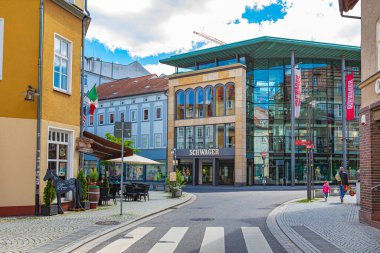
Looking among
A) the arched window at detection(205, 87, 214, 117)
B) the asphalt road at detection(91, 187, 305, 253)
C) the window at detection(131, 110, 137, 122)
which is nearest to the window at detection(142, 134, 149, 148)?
the window at detection(131, 110, 137, 122)

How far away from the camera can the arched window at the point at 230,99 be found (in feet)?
147

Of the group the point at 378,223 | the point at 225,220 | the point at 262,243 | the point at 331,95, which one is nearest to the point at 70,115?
the point at 225,220

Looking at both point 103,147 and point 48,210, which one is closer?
point 48,210

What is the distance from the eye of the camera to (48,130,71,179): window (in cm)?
1628

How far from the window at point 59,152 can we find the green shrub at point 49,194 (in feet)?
3.79

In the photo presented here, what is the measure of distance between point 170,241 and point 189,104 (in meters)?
38.4

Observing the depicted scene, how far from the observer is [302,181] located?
151 ft

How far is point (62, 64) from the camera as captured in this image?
56.3 feet

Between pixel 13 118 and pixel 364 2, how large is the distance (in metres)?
11.7

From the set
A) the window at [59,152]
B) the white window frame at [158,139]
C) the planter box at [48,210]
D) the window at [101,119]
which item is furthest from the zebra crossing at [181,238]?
the window at [101,119]

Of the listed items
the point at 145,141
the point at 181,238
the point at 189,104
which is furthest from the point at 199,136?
the point at 181,238

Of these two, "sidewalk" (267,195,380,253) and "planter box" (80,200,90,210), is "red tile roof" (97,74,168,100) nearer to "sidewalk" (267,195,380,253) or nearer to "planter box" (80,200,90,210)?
"planter box" (80,200,90,210)

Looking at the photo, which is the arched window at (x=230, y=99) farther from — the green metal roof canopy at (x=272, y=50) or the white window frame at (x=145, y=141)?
the white window frame at (x=145, y=141)

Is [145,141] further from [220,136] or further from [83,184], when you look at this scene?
[83,184]
